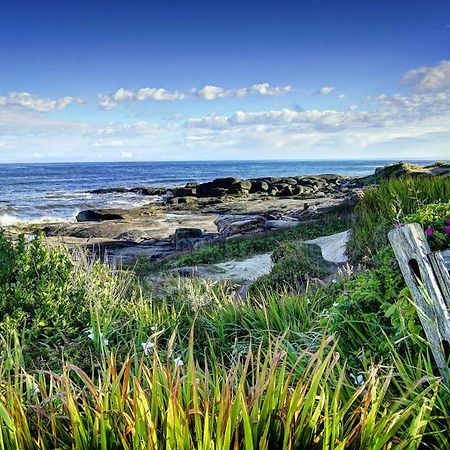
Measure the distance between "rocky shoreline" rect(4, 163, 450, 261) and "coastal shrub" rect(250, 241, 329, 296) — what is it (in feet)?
10.3

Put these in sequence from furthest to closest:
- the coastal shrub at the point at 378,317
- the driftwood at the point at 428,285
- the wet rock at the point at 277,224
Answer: the wet rock at the point at 277,224
the coastal shrub at the point at 378,317
the driftwood at the point at 428,285

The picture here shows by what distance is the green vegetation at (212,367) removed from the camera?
7.28 feet

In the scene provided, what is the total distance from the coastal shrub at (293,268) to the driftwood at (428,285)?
17.9ft

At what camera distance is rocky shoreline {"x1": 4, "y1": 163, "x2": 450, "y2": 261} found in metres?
20.4

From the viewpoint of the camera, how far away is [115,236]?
2489cm

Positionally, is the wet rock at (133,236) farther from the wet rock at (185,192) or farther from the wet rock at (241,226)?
the wet rock at (185,192)

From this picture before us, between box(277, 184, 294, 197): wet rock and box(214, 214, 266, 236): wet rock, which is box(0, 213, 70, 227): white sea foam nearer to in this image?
box(214, 214, 266, 236): wet rock

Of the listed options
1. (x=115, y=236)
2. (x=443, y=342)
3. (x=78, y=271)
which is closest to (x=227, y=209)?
(x=115, y=236)

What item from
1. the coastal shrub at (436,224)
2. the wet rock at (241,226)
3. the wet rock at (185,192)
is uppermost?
the coastal shrub at (436,224)

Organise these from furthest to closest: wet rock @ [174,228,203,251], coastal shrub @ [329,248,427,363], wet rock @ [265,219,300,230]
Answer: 1. wet rock @ [174,228,203,251]
2. wet rock @ [265,219,300,230]
3. coastal shrub @ [329,248,427,363]

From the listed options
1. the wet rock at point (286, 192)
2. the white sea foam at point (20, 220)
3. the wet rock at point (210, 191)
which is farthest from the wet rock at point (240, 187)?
the white sea foam at point (20, 220)

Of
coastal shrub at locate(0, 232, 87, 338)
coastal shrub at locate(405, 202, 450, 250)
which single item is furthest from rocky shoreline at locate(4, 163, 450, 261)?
coastal shrub at locate(405, 202, 450, 250)

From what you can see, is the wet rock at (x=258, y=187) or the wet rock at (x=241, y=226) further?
the wet rock at (x=258, y=187)

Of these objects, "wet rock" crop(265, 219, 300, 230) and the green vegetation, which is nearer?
the green vegetation
